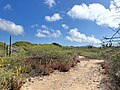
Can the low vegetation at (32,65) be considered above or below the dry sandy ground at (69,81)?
above

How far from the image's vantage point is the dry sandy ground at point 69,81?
1056 centimetres

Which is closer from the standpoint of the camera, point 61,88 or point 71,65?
point 61,88

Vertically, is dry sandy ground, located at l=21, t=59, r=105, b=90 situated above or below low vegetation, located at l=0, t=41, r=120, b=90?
below

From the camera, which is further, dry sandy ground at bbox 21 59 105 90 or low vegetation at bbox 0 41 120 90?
dry sandy ground at bbox 21 59 105 90

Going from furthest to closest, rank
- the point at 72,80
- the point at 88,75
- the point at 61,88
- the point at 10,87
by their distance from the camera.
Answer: the point at 88,75
the point at 72,80
the point at 61,88
the point at 10,87

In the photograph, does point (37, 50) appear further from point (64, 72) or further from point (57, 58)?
point (64, 72)

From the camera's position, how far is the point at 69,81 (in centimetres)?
1167

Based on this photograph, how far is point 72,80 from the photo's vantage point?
1186 centimetres

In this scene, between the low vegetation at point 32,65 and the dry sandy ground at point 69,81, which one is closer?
the low vegetation at point 32,65

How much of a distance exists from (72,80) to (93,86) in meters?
1.37

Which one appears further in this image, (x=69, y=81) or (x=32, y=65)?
(x=32, y=65)

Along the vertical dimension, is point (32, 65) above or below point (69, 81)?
above

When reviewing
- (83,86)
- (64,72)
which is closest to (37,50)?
(64,72)

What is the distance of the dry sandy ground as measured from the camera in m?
10.6
